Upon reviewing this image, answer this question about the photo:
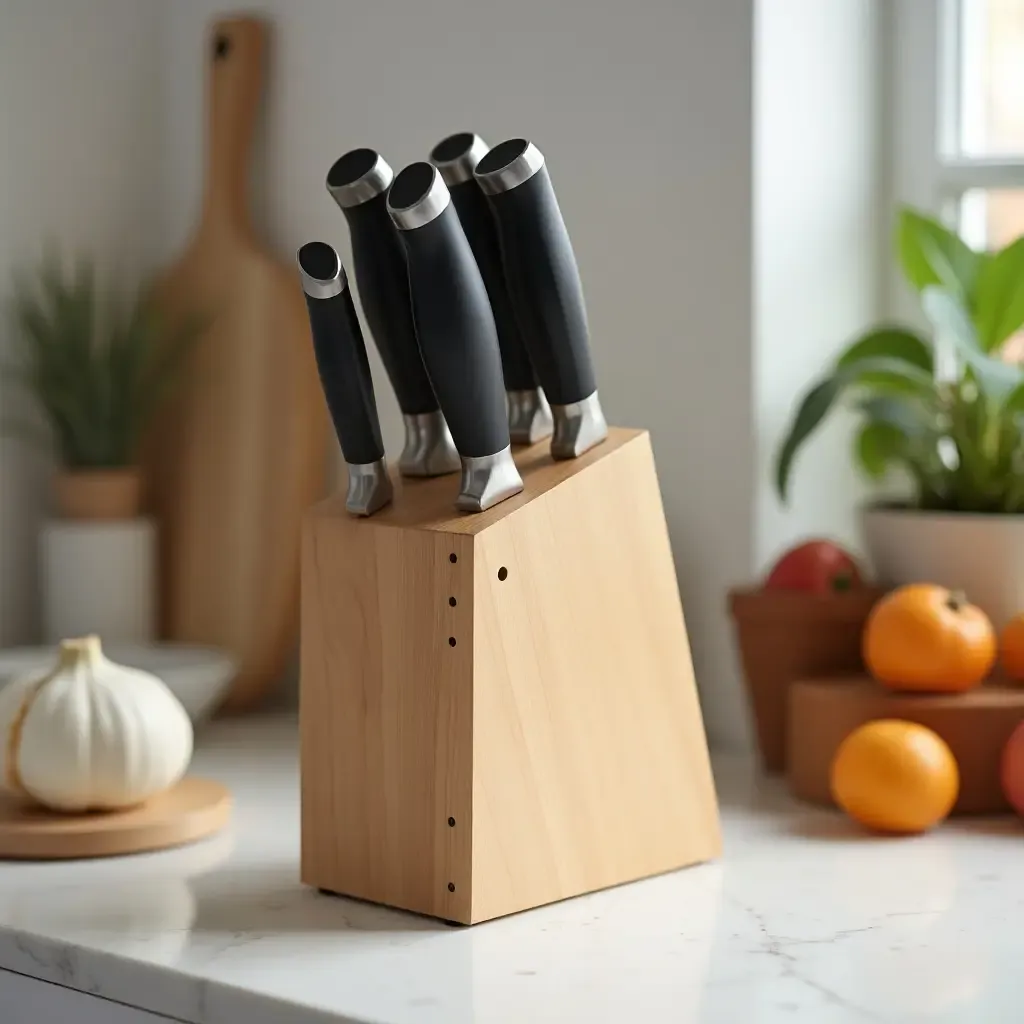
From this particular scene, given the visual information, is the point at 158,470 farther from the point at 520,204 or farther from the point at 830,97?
the point at 520,204

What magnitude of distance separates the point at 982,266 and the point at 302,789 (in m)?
0.67

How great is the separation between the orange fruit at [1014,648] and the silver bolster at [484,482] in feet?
1.45

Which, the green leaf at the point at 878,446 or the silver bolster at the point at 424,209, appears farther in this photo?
the green leaf at the point at 878,446

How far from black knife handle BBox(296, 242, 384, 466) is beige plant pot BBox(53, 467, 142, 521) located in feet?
2.02

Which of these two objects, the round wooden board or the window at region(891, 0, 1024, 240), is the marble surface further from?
the window at region(891, 0, 1024, 240)

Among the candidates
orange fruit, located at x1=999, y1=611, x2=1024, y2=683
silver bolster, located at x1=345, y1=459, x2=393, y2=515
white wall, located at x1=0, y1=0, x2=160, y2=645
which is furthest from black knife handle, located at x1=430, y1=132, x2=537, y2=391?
white wall, located at x1=0, y1=0, x2=160, y2=645

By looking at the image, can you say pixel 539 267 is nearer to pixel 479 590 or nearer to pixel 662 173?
pixel 479 590

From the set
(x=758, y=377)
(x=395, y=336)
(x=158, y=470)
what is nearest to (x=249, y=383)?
(x=158, y=470)

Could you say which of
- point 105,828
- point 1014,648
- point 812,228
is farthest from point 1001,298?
point 105,828

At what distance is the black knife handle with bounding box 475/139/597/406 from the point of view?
2.75 feet

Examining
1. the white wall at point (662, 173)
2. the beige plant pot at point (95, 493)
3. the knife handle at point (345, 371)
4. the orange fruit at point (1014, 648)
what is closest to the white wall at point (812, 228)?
the white wall at point (662, 173)

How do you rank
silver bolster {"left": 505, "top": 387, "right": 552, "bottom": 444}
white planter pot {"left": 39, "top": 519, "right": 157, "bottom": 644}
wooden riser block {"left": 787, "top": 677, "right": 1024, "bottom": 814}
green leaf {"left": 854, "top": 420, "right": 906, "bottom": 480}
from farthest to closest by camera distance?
white planter pot {"left": 39, "top": 519, "right": 157, "bottom": 644} → green leaf {"left": 854, "top": 420, "right": 906, "bottom": 480} → wooden riser block {"left": 787, "top": 677, "right": 1024, "bottom": 814} → silver bolster {"left": 505, "top": 387, "right": 552, "bottom": 444}

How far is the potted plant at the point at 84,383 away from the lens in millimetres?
1462

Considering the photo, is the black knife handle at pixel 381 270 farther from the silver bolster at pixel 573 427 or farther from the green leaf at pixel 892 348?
the green leaf at pixel 892 348
